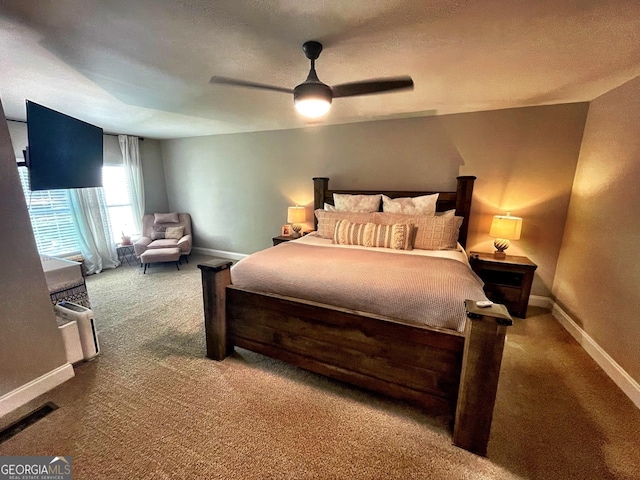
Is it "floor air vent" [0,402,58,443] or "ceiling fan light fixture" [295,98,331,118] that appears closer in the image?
"floor air vent" [0,402,58,443]

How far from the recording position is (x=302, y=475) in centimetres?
129

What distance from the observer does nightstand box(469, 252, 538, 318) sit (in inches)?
108

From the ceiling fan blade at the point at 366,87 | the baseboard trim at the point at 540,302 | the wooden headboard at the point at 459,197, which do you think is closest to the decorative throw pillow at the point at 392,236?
the wooden headboard at the point at 459,197

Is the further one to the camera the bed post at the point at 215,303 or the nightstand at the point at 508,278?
the nightstand at the point at 508,278

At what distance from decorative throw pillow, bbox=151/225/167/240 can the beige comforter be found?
348cm

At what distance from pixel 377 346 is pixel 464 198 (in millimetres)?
2270

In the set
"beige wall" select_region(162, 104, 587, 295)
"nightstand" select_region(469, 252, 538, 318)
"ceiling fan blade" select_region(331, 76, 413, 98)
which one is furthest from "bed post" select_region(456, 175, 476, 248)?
"ceiling fan blade" select_region(331, 76, 413, 98)

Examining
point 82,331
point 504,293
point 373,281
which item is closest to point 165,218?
point 82,331

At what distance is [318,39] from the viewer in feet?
5.01

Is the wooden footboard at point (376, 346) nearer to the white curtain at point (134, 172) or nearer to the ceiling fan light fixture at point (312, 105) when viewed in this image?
the ceiling fan light fixture at point (312, 105)

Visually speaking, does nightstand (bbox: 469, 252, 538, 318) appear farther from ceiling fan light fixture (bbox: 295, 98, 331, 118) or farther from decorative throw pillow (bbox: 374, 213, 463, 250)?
ceiling fan light fixture (bbox: 295, 98, 331, 118)

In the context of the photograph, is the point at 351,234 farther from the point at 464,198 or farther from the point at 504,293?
the point at 504,293

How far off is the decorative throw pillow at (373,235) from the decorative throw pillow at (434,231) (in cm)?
13

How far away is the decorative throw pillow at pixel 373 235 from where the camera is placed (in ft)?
8.43
